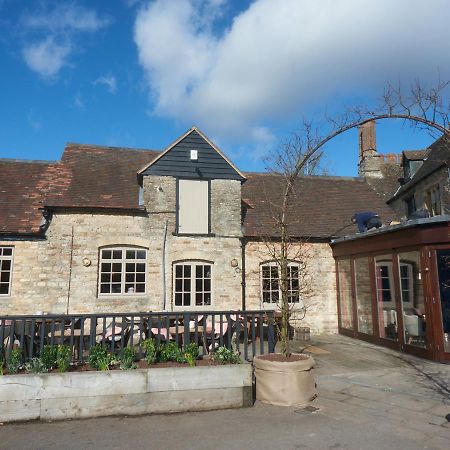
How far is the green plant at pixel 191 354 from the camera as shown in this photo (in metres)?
6.29

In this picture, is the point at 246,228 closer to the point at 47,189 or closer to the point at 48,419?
the point at 47,189

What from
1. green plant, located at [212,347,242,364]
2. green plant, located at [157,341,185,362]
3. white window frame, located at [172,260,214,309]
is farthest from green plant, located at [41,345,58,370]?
white window frame, located at [172,260,214,309]

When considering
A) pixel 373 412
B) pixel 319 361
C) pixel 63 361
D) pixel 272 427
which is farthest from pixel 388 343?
pixel 63 361

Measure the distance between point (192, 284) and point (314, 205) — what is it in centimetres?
657

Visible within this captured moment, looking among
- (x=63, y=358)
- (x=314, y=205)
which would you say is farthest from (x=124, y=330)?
(x=314, y=205)

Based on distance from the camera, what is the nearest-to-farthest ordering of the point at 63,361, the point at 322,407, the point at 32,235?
1. the point at 63,361
2. the point at 322,407
3. the point at 32,235

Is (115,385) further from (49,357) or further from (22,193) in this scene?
(22,193)

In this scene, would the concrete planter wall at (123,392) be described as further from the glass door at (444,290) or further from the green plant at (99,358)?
the glass door at (444,290)

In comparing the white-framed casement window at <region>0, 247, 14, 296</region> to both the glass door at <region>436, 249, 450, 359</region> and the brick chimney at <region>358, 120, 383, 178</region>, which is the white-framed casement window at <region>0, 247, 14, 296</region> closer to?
the glass door at <region>436, 249, 450, 359</region>

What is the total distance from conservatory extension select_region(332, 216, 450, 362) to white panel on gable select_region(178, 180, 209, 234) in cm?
494

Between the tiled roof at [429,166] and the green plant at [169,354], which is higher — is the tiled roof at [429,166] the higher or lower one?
the higher one

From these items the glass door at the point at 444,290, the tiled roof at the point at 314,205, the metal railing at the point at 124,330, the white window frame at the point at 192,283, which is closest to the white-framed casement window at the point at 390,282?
the glass door at the point at 444,290

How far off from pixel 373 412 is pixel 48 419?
4.63 m

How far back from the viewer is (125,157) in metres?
16.3
